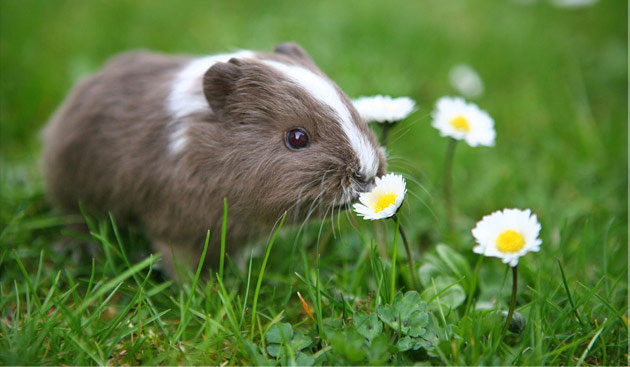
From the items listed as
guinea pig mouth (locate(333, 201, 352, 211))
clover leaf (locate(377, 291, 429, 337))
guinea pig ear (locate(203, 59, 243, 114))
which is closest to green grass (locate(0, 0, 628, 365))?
clover leaf (locate(377, 291, 429, 337))

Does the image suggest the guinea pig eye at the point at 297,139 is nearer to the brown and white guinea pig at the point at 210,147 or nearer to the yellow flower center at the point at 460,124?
the brown and white guinea pig at the point at 210,147

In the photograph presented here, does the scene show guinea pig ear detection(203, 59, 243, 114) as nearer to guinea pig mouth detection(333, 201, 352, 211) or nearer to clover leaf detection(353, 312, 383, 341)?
guinea pig mouth detection(333, 201, 352, 211)

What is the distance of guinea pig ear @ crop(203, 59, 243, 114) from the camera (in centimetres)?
299

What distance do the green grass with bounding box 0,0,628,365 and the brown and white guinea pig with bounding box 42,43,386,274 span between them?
0.27 m

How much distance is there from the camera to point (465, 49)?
6332 millimetres

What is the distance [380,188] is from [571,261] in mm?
1623

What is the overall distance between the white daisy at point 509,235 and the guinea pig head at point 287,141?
64 cm

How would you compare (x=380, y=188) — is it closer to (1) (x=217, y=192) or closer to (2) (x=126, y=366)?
(1) (x=217, y=192)

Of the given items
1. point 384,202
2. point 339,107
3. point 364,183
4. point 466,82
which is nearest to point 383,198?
point 384,202

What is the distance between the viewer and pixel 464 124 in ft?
11.1

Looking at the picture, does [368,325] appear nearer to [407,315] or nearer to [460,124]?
[407,315]

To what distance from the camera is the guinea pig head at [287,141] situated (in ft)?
9.40

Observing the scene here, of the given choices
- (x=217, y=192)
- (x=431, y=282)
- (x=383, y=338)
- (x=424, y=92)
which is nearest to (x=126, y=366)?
(x=217, y=192)

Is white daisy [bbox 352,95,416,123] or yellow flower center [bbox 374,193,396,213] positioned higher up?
white daisy [bbox 352,95,416,123]
